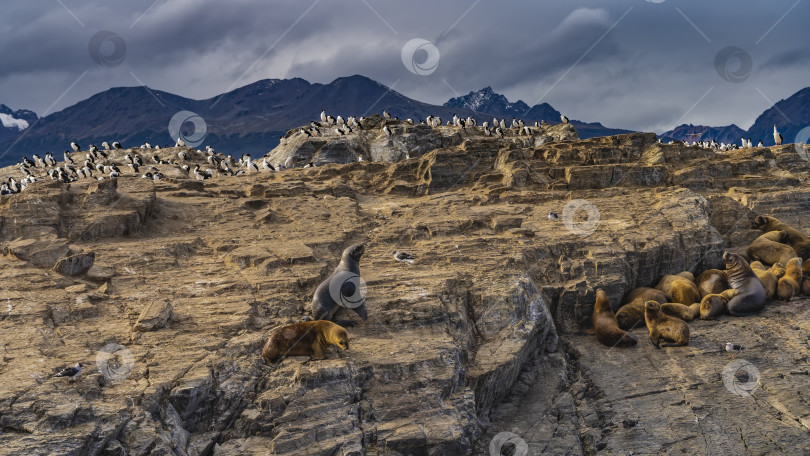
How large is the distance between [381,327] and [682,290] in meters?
7.63

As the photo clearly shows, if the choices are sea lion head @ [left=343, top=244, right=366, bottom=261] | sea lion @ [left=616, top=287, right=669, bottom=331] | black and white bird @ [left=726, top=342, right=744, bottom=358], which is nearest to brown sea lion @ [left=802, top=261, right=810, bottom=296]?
sea lion @ [left=616, top=287, right=669, bottom=331]

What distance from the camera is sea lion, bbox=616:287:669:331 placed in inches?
493

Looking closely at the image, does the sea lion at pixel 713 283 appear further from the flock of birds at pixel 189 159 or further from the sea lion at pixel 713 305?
the flock of birds at pixel 189 159

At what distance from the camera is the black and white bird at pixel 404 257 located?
12164mm

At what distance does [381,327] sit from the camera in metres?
Answer: 9.77

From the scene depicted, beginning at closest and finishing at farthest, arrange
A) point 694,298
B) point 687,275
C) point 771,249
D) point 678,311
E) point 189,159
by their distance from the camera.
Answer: point 678,311
point 694,298
point 687,275
point 771,249
point 189,159

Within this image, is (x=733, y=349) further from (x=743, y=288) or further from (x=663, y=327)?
(x=743, y=288)

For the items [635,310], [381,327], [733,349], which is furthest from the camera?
[635,310]

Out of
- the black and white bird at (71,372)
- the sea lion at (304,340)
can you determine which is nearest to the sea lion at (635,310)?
the sea lion at (304,340)

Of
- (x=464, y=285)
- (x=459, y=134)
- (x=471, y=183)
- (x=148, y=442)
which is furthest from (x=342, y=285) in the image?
(x=459, y=134)

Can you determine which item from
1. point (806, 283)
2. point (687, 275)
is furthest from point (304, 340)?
point (806, 283)

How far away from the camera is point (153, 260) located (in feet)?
37.7

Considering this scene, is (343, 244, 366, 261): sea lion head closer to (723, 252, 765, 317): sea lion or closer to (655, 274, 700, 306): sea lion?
(655, 274, 700, 306): sea lion

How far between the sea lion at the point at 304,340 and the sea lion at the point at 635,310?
6771mm
